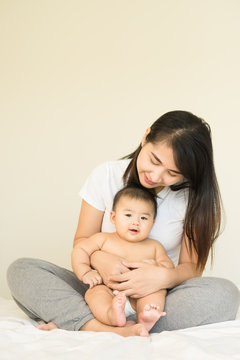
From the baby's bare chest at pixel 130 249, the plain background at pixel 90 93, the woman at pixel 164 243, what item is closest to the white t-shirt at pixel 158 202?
the woman at pixel 164 243

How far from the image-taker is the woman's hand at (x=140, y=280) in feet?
4.73

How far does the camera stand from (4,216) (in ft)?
9.71

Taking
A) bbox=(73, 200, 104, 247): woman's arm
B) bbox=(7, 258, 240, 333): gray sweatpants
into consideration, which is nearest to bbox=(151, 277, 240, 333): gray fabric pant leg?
bbox=(7, 258, 240, 333): gray sweatpants

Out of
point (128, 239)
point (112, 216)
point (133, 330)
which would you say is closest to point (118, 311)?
point (133, 330)

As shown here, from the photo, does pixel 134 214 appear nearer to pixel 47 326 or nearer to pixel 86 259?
pixel 86 259

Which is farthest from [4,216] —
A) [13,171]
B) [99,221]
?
[99,221]

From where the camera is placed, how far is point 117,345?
1.11 m

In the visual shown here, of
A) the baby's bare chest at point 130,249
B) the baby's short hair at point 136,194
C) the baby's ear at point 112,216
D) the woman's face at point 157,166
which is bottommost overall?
the baby's bare chest at point 130,249

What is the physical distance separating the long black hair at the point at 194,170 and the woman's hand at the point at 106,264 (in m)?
0.35

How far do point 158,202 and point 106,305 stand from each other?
0.58m

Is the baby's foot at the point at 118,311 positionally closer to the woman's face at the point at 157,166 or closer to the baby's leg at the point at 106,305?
the baby's leg at the point at 106,305

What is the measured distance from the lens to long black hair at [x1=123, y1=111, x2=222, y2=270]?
1533 mm

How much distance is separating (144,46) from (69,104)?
0.67 m

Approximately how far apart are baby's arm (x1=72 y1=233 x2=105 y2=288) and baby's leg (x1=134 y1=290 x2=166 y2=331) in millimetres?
180
